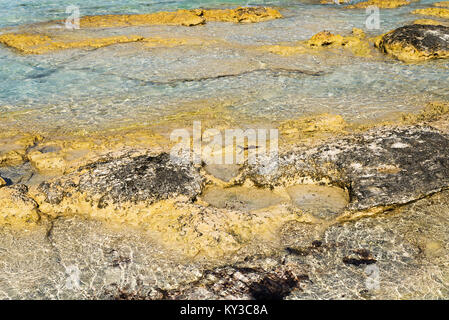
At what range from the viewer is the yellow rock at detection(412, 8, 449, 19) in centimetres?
1089

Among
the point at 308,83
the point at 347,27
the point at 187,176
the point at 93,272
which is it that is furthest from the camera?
the point at 347,27

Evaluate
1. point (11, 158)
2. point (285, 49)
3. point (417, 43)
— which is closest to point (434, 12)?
point (417, 43)

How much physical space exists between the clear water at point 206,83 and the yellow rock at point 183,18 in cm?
127

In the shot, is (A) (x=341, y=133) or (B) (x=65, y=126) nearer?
(A) (x=341, y=133)

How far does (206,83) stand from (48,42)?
4695mm

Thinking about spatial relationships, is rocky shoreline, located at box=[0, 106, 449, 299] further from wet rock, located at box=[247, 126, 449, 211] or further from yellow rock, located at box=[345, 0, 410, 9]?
yellow rock, located at box=[345, 0, 410, 9]

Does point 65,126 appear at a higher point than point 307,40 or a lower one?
lower

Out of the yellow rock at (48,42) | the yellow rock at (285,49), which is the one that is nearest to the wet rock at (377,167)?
the yellow rock at (285,49)

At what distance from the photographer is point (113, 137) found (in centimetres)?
→ 534

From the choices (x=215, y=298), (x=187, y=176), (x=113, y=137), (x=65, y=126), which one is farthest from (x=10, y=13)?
(x=215, y=298)

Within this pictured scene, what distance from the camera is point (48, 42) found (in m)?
9.50

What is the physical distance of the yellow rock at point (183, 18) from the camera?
11141mm
